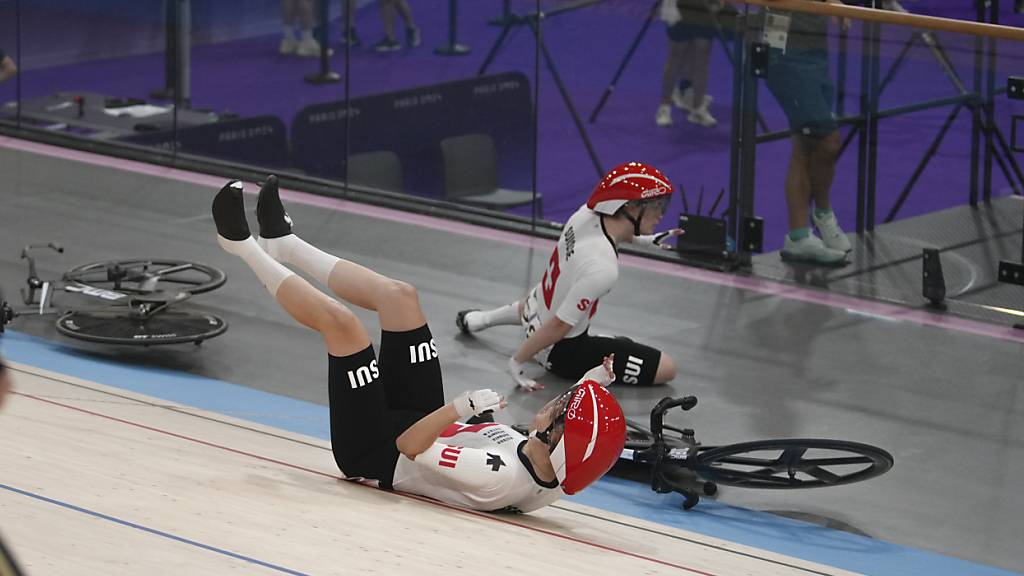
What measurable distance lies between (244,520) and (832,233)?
600cm

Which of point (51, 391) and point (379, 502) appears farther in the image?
point (51, 391)

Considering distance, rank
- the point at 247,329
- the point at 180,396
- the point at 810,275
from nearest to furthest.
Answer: the point at 180,396
the point at 247,329
the point at 810,275

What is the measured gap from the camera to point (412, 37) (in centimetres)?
1249

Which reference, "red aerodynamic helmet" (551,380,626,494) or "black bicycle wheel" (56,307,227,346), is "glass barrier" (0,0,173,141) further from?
"red aerodynamic helmet" (551,380,626,494)

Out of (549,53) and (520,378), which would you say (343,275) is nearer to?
(520,378)

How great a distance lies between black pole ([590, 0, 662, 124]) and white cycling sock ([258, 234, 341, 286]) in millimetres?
4691

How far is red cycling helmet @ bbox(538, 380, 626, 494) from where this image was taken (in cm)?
572

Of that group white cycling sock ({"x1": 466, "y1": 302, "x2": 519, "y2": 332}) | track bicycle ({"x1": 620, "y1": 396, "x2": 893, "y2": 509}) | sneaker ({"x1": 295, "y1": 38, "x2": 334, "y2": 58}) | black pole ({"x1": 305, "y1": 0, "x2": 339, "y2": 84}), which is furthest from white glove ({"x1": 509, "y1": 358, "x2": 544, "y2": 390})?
sneaker ({"x1": 295, "y1": 38, "x2": 334, "y2": 58})

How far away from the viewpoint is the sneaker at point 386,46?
12.3 metres

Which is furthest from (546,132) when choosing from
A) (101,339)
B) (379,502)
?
(379,502)

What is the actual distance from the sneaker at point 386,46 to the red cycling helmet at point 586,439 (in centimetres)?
695

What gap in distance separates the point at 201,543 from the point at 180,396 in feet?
10.1

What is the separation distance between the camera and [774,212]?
34.3 ft

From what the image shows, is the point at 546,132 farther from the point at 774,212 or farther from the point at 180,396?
the point at 180,396
